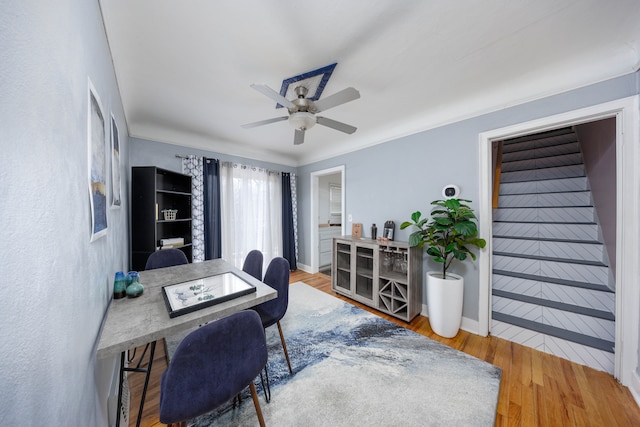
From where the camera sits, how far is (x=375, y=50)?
1.58 meters

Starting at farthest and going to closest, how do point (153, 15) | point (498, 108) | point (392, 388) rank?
1. point (498, 108)
2. point (392, 388)
3. point (153, 15)

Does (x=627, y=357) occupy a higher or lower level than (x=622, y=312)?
lower

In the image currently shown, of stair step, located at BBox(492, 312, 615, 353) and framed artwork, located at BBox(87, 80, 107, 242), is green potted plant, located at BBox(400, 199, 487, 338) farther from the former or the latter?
framed artwork, located at BBox(87, 80, 107, 242)

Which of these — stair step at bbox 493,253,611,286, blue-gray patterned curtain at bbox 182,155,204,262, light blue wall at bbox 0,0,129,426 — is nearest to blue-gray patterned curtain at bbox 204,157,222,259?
blue-gray patterned curtain at bbox 182,155,204,262

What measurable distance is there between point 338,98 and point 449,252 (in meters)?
1.91

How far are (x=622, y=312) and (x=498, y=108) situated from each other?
77.9 inches

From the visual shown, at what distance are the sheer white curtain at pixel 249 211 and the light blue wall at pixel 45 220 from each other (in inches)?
112

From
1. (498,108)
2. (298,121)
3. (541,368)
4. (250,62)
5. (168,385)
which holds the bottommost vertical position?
(541,368)

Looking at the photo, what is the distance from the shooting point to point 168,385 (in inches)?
32.7

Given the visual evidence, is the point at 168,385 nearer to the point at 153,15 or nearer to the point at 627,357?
the point at 153,15

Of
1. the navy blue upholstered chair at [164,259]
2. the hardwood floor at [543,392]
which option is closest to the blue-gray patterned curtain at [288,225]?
the navy blue upholstered chair at [164,259]

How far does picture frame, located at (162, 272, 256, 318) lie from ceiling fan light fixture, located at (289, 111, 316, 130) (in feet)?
4.64

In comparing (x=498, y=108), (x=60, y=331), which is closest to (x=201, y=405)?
(x=60, y=331)

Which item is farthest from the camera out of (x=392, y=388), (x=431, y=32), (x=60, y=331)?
(x=392, y=388)
